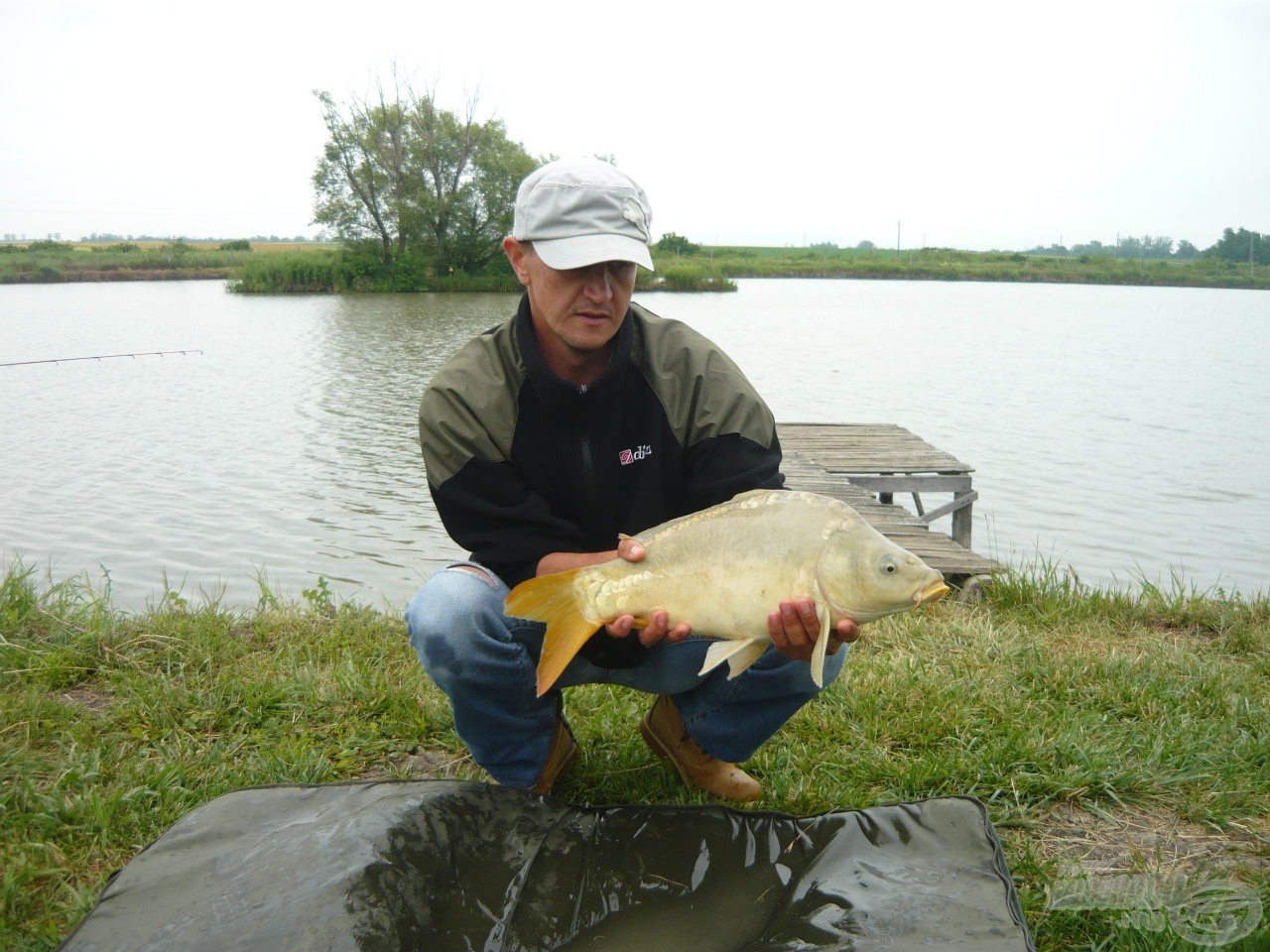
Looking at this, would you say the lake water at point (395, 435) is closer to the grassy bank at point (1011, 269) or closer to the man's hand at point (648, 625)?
the man's hand at point (648, 625)

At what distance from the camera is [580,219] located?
2.08 metres

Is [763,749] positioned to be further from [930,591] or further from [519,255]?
[519,255]

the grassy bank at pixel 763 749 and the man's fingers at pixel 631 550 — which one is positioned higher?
the man's fingers at pixel 631 550

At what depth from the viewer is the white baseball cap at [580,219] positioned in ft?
6.76

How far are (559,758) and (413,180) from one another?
3303 centimetres

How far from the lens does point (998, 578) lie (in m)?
4.37

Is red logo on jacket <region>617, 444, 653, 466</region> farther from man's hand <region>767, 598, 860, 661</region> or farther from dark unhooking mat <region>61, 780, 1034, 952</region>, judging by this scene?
dark unhooking mat <region>61, 780, 1034, 952</region>

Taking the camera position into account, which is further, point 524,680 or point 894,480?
point 894,480

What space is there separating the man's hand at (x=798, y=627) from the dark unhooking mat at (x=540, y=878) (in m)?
0.42

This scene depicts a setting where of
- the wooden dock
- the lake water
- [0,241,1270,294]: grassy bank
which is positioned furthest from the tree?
the wooden dock

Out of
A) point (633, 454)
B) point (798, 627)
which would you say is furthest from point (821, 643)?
point (633, 454)

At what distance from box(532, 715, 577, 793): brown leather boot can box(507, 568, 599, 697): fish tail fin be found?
0.46m

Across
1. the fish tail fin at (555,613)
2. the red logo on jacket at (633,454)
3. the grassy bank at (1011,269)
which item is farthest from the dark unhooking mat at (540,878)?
the grassy bank at (1011,269)

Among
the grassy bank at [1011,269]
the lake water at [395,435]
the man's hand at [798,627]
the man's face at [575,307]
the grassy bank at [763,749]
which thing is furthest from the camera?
the grassy bank at [1011,269]
